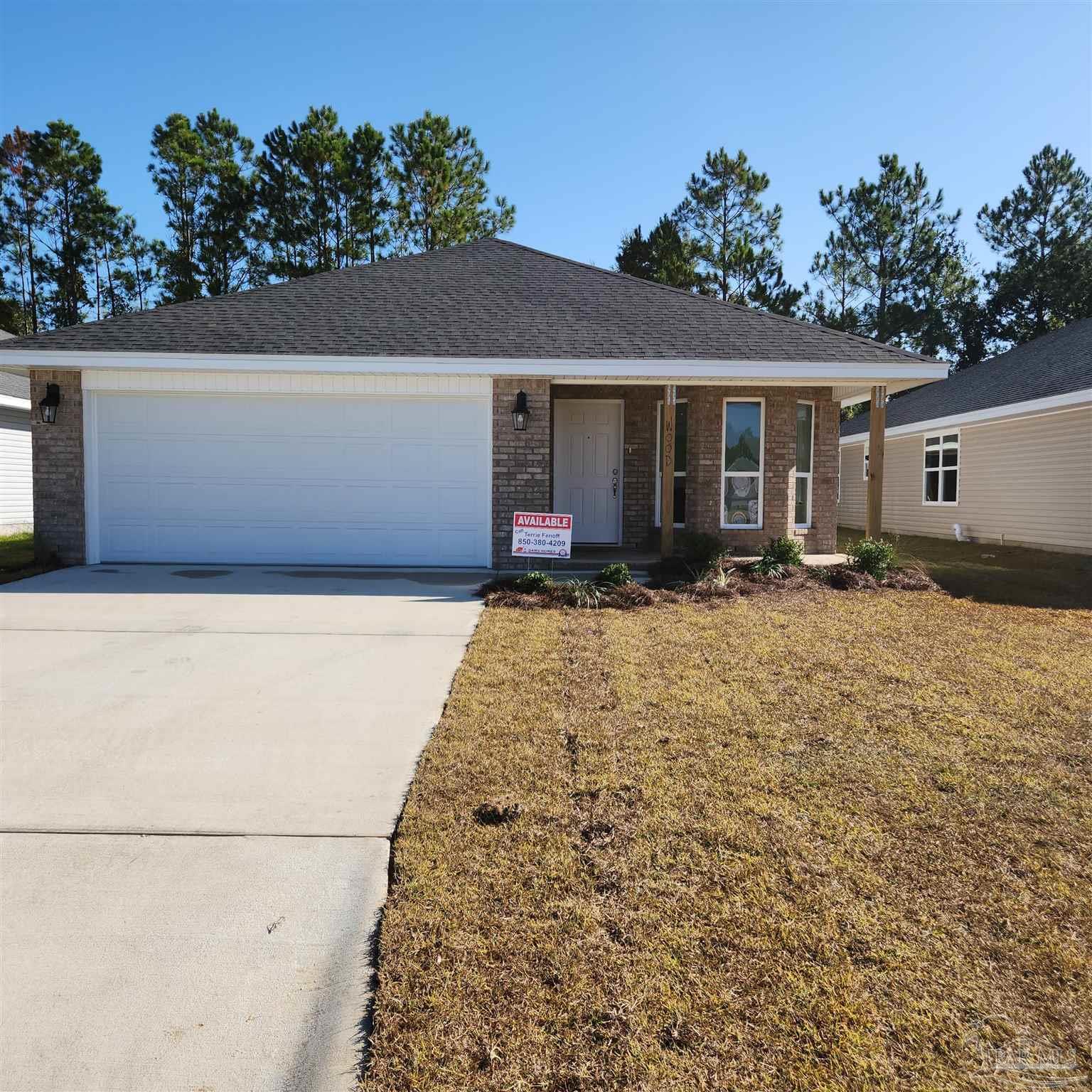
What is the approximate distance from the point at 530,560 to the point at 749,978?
8214mm

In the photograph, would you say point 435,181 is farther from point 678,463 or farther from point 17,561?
point 17,561

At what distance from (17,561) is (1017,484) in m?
17.1

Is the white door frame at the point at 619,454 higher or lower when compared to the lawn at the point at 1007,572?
higher

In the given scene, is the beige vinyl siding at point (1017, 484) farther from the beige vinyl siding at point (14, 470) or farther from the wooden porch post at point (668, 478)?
the beige vinyl siding at point (14, 470)

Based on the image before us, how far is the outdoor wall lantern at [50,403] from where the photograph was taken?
10.1 m

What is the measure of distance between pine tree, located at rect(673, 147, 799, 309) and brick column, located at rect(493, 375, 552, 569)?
2253cm

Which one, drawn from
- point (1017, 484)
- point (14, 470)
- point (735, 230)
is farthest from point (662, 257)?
point (14, 470)

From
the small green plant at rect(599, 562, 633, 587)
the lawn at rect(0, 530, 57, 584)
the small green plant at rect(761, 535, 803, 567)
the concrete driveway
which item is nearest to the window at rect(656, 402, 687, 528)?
the small green plant at rect(761, 535, 803, 567)

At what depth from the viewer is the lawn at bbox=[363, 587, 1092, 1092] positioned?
203 centimetres

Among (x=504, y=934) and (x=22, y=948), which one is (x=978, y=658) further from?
(x=22, y=948)

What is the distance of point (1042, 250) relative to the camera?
3394cm

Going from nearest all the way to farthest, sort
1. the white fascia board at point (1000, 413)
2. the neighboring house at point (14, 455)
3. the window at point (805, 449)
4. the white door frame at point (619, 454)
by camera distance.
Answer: the window at point (805, 449) → the white door frame at point (619, 454) → the white fascia board at point (1000, 413) → the neighboring house at point (14, 455)

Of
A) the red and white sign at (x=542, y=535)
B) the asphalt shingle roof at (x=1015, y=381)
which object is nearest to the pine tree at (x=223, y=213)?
the asphalt shingle roof at (x=1015, y=381)

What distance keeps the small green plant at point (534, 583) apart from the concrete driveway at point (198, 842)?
2.14 m
